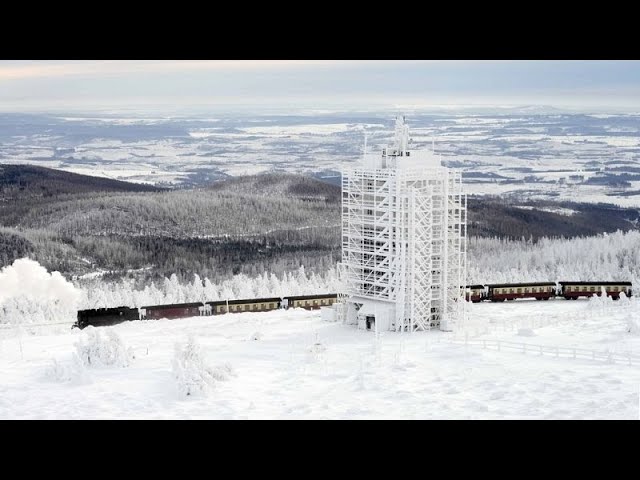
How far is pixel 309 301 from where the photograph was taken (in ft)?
218

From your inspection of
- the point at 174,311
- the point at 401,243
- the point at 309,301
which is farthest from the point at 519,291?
the point at 174,311

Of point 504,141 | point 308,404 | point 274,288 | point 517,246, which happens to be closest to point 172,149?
point 504,141

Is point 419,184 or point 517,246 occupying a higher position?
point 419,184

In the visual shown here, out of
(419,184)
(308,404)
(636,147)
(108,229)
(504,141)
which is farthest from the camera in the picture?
(636,147)

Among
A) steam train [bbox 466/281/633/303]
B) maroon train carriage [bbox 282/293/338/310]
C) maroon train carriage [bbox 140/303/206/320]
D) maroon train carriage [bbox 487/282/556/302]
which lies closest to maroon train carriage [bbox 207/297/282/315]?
maroon train carriage [bbox 282/293/338/310]

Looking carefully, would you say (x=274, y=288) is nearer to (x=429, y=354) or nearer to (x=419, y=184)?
(x=419, y=184)

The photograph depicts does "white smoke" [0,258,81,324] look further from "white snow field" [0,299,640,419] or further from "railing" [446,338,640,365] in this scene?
"railing" [446,338,640,365]

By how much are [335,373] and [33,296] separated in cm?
5227

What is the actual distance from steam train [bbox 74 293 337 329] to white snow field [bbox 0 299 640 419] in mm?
5223

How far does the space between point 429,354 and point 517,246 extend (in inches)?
3393

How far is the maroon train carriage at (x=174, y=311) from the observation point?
210ft

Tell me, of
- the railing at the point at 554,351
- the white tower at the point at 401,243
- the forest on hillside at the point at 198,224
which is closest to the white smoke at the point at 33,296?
the forest on hillside at the point at 198,224

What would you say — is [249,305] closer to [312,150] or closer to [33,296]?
[33,296]

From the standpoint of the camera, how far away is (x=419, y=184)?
55406 millimetres
